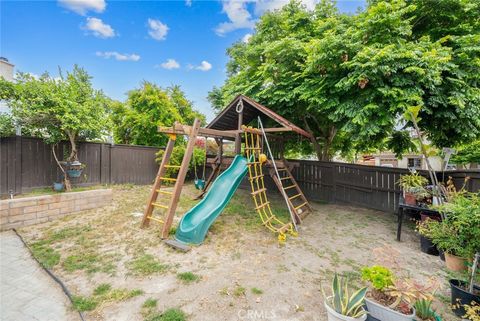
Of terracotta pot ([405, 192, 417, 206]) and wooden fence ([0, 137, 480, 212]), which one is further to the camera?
wooden fence ([0, 137, 480, 212])

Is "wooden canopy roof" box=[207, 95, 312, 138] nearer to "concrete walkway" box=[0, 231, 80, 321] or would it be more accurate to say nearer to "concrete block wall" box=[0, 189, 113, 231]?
"concrete block wall" box=[0, 189, 113, 231]

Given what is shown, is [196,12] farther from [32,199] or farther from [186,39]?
[32,199]

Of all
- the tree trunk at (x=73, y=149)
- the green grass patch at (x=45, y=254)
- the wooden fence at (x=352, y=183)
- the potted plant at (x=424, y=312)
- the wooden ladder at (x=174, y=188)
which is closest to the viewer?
the potted plant at (x=424, y=312)

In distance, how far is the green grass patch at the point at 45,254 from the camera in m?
3.00

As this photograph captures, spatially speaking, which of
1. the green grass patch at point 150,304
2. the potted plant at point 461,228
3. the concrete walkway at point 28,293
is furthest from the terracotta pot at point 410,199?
the concrete walkway at point 28,293

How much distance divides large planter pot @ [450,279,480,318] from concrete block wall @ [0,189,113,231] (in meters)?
6.71

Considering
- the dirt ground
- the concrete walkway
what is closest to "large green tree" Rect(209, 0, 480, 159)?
the dirt ground

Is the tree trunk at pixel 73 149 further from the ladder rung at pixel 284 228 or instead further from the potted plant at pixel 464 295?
the potted plant at pixel 464 295

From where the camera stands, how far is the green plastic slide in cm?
373

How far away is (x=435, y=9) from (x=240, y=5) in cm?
530

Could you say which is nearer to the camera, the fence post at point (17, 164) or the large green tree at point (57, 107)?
the large green tree at point (57, 107)

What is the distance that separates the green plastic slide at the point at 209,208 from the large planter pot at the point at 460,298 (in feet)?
10.8

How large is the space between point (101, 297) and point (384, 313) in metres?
2.82

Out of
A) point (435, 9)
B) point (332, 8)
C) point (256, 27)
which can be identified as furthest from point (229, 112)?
point (435, 9)
